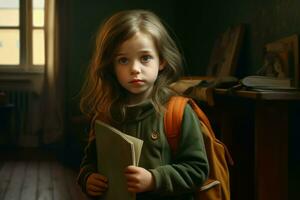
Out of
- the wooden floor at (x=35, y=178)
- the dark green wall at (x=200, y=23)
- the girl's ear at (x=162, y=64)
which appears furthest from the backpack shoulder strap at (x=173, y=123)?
the wooden floor at (x=35, y=178)

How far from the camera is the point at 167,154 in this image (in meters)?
0.93

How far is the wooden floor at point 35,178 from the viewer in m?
3.19

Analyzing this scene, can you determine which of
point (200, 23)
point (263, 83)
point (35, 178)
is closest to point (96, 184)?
point (263, 83)

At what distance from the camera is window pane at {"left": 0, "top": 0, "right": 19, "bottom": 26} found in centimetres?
557

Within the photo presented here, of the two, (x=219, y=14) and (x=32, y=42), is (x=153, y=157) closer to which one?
(x=219, y=14)

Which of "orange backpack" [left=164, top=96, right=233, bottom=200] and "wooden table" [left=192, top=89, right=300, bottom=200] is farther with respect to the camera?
"wooden table" [left=192, top=89, right=300, bottom=200]

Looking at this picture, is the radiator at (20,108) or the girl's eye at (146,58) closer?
the girl's eye at (146,58)

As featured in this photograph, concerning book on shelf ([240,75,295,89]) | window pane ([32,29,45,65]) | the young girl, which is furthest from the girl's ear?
window pane ([32,29,45,65])

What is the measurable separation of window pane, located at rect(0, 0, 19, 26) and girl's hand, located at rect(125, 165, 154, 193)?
509 centimetres

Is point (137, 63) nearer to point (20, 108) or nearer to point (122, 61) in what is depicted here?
point (122, 61)

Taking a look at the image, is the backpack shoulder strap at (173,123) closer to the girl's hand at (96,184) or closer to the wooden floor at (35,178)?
the girl's hand at (96,184)

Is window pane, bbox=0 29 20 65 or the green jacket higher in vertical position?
window pane, bbox=0 29 20 65

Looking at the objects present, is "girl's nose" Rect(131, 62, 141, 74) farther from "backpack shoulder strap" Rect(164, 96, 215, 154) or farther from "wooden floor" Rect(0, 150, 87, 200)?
"wooden floor" Rect(0, 150, 87, 200)

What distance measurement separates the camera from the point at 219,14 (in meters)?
3.91
